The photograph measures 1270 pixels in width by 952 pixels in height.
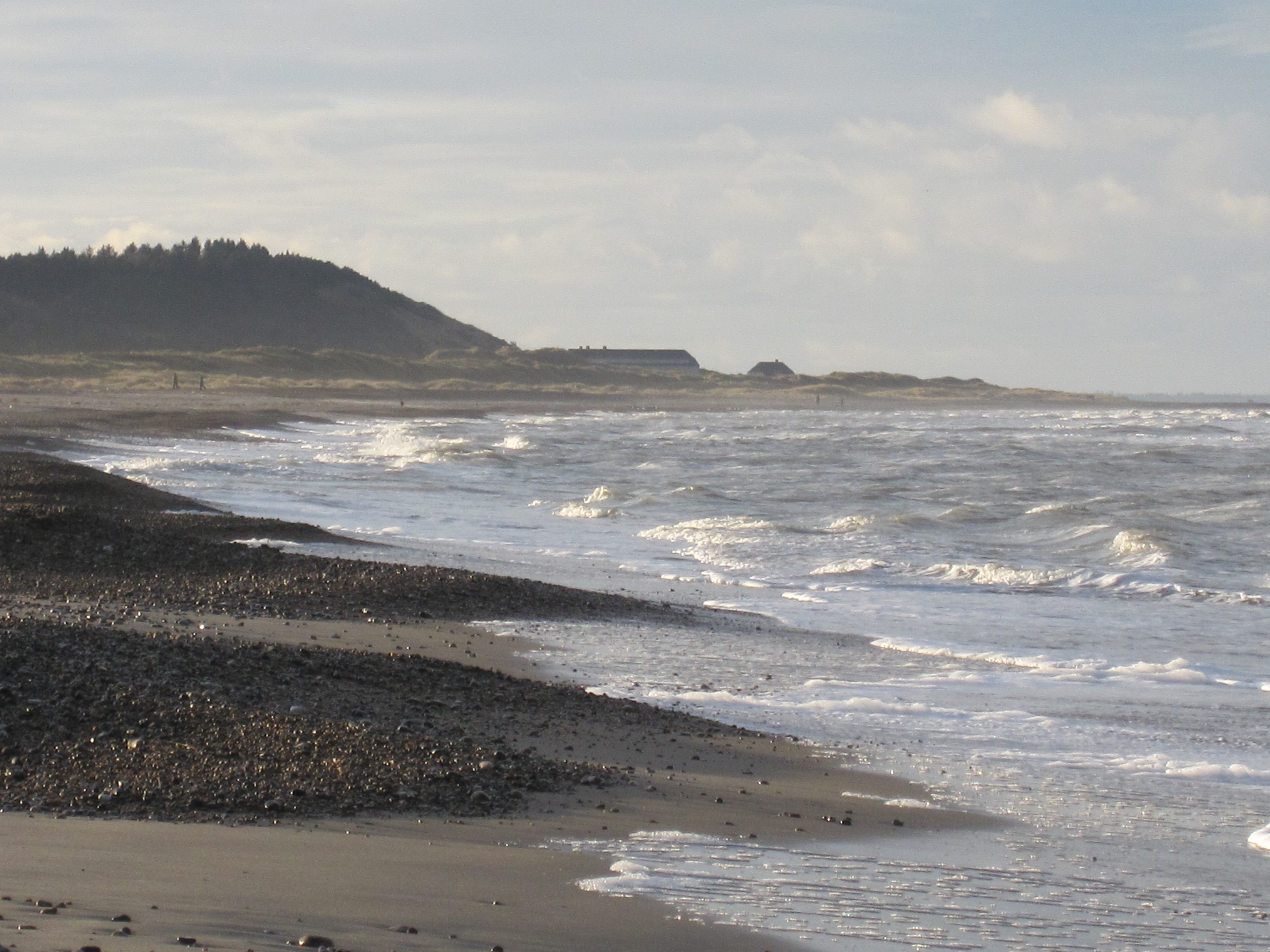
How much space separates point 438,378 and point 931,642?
318 feet

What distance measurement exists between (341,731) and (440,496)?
17.8 meters

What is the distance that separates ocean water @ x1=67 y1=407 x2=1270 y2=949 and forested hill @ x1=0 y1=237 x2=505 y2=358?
92.2 metres

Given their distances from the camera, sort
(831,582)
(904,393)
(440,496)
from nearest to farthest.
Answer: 1. (831,582)
2. (440,496)
3. (904,393)

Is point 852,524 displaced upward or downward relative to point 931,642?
upward

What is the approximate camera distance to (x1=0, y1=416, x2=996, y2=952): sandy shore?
4125 millimetres

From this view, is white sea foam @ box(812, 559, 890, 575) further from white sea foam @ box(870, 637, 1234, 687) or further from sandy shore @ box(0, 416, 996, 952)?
sandy shore @ box(0, 416, 996, 952)

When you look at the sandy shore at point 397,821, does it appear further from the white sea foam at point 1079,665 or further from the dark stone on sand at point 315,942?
the white sea foam at point 1079,665

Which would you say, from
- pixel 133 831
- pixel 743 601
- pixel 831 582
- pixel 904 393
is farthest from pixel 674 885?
pixel 904 393

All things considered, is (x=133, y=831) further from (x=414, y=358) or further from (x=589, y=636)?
(x=414, y=358)

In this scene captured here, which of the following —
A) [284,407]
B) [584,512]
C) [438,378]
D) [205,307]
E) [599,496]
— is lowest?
[584,512]

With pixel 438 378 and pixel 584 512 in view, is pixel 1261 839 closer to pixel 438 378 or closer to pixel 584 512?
pixel 584 512

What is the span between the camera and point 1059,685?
9.52 meters

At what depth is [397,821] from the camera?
17.4ft

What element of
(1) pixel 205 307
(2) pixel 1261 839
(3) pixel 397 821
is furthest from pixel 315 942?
(1) pixel 205 307
